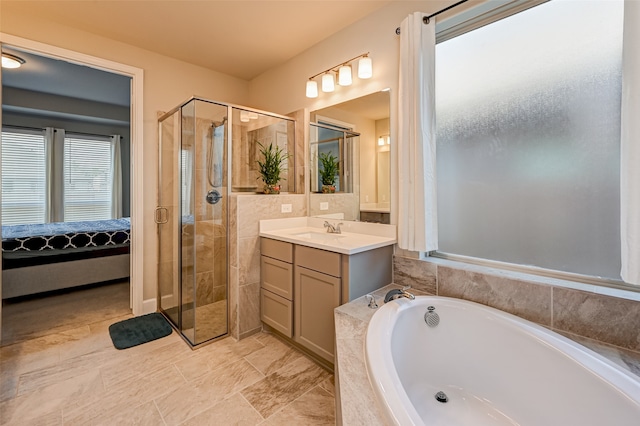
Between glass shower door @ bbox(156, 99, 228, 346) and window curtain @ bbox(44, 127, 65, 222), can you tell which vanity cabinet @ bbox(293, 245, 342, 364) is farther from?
window curtain @ bbox(44, 127, 65, 222)

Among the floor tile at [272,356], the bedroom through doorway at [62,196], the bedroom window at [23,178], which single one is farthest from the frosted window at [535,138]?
the bedroom window at [23,178]

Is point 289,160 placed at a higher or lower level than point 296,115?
lower

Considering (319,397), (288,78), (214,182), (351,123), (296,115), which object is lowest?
(319,397)

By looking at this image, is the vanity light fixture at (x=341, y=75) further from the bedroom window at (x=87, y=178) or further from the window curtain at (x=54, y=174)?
the window curtain at (x=54, y=174)

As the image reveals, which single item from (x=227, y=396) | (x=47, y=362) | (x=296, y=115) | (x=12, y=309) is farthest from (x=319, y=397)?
(x=12, y=309)

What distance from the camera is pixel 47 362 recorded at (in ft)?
6.59

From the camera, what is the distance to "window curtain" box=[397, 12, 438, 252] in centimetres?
180

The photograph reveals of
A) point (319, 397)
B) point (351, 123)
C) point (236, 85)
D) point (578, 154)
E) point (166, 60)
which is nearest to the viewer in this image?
point (578, 154)

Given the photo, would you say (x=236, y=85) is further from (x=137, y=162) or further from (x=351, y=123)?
(x=351, y=123)

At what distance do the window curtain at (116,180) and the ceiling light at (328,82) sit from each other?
15.6 feet

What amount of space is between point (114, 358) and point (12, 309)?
1.77 metres

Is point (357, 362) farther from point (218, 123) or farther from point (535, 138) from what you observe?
point (218, 123)

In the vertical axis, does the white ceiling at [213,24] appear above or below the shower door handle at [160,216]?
above

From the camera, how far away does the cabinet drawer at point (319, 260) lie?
5.96 ft
